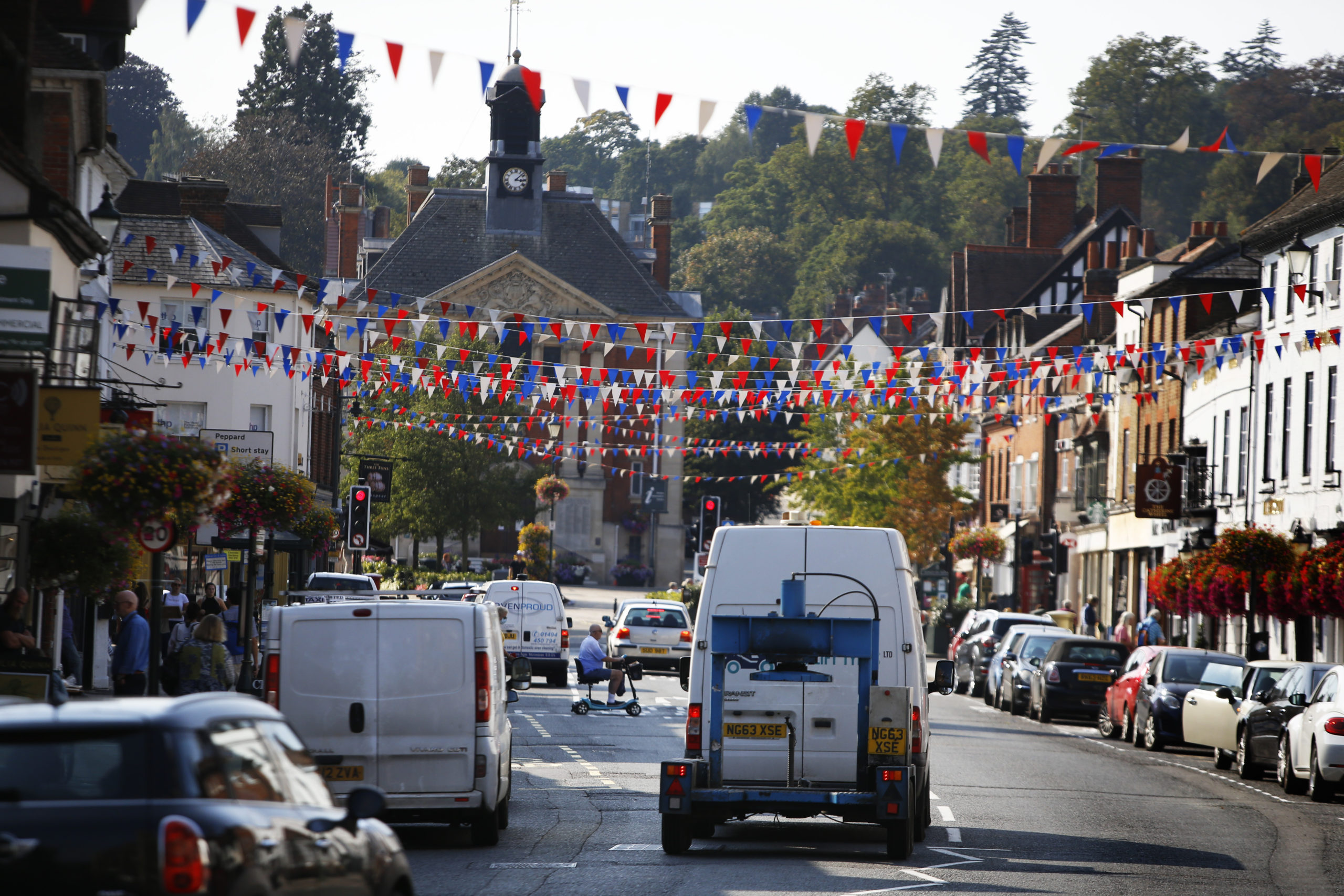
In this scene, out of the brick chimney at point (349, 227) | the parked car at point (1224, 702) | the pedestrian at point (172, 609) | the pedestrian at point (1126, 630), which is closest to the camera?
the parked car at point (1224, 702)

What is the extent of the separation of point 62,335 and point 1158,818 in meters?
15.4

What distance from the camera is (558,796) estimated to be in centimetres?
1761

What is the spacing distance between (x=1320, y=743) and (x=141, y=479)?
39.0 feet

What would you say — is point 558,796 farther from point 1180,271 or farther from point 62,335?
point 1180,271

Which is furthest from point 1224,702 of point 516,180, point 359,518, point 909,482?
point 516,180

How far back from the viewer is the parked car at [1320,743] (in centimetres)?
1855

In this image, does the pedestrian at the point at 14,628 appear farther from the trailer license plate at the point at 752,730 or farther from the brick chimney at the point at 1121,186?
the brick chimney at the point at 1121,186

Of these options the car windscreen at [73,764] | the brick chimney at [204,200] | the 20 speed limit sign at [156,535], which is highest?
the brick chimney at [204,200]

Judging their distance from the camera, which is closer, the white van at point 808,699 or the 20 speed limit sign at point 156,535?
the white van at point 808,699

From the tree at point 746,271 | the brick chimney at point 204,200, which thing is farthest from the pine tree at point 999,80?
the brick chimney at point 204,200

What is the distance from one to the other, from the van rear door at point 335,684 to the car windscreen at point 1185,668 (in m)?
15.3

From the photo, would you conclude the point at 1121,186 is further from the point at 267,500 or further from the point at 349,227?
the point at 267,500

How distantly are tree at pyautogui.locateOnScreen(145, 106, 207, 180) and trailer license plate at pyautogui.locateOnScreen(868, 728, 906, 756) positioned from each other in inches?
4147

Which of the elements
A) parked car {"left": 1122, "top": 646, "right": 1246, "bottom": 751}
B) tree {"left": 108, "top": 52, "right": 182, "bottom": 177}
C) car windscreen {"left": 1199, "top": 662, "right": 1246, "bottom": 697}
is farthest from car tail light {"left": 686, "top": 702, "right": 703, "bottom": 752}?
tree {"left": 108, "top": 52, "right": 182, "bottom": 177}
